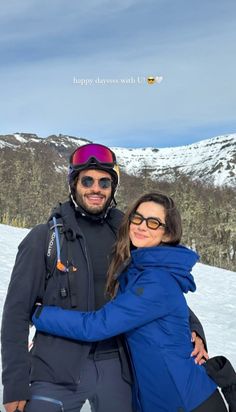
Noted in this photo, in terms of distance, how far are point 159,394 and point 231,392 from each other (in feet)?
1.06

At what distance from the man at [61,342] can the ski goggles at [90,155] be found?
0.25 metres

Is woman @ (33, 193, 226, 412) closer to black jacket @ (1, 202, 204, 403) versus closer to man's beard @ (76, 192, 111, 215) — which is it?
black jacket @ (1, 202, 204, 403)

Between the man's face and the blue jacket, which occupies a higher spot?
the man's face

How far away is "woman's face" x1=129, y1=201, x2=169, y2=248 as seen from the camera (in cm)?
196

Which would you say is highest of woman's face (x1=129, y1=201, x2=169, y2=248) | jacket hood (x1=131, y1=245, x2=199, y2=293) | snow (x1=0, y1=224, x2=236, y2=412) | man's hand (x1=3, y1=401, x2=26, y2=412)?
woman's face (x1=129, y1=201, x2=169, y2=248)

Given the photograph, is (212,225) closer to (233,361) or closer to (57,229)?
(233,361)

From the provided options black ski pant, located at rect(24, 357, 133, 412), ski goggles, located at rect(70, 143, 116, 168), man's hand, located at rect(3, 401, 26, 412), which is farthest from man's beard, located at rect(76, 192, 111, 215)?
man's hand, located at rect(3, 401, 26, 412)

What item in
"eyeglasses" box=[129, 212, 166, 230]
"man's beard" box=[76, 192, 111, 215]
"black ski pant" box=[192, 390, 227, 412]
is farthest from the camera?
"man's beard" box=[76, 192, 111, 215]

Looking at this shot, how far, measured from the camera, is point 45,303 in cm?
196

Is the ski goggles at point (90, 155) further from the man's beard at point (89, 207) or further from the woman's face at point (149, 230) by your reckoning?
the woman's face at point (149, 230)

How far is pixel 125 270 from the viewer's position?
198cm

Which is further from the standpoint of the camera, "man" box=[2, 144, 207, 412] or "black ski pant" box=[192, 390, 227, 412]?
"man" box=[2, 144, 207, 412]

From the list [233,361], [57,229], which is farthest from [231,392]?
[233,361]

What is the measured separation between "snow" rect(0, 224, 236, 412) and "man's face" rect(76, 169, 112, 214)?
1960 millimetres
